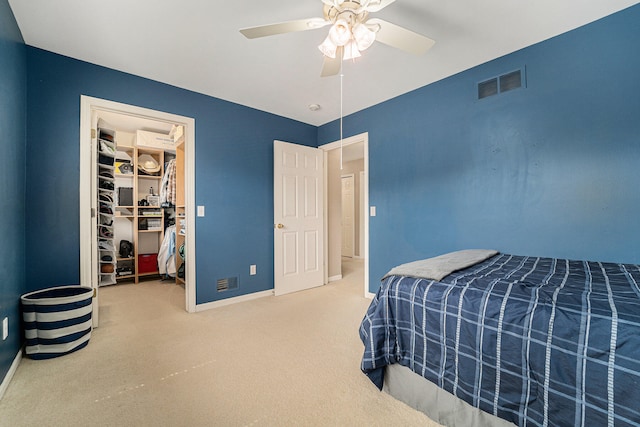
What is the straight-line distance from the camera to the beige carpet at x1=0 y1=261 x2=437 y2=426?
141cm

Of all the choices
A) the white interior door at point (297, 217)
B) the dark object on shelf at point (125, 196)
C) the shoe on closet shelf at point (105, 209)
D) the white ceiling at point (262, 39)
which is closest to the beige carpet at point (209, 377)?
the white interior door at point (297, 217)

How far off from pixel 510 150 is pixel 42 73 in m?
4.03

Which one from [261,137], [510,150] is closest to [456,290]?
[510,150]

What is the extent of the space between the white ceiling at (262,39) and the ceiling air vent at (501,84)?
0.19m

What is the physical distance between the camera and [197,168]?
2992 mm

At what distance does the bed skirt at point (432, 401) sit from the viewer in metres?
1.25

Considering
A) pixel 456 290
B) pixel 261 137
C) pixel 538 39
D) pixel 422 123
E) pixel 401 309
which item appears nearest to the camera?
pixel 456 290

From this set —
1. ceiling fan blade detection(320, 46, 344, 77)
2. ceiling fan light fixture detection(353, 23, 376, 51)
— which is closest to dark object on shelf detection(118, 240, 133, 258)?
ceiling fan blade detection(320, 46, 344, 77)

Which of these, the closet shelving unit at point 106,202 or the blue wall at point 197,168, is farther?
the closet shelving unit at point 106,202

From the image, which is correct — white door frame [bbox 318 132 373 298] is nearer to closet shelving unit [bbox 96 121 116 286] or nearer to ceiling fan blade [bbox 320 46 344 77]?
ceiling fan blade [bbox 320 46 344 77]

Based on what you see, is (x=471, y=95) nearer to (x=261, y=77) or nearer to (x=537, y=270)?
(x=537, y=270)

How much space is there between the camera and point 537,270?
1.69 meters

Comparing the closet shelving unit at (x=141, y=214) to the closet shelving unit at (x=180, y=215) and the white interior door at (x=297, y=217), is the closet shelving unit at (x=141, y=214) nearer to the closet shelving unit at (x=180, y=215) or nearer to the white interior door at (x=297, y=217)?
the closet shelving unit at (x=180, y=215)

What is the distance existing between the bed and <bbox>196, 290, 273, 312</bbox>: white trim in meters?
2.12
